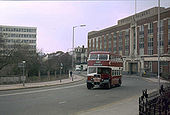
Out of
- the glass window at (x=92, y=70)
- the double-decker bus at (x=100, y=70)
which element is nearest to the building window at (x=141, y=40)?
the double-decker bus at (x=100, y=70)

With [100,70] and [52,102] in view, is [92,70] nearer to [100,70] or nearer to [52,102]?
[100,70]

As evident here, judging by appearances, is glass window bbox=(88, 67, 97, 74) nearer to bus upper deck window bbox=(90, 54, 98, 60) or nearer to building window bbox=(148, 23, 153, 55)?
bus upper deck window bbox=(90, 54, 98, 60)

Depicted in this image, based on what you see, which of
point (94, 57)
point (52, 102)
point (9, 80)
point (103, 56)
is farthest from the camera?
point (9, 80)

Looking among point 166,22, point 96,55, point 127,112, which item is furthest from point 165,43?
point 127,112

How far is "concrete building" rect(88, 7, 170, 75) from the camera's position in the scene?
60884 millimetres

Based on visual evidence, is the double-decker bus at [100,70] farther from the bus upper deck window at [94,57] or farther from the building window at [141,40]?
the building window at [141,40]

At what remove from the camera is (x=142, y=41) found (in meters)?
70.4

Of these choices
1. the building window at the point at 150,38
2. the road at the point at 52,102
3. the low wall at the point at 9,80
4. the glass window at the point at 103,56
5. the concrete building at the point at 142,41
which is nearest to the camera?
the road at the point at 52,102

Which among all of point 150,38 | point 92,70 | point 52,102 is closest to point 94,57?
point 92,70

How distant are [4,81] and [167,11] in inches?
1810

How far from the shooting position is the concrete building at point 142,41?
60.9m

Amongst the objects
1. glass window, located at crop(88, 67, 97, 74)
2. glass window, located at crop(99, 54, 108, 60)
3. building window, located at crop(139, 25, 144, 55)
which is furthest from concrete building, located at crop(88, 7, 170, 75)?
glass window, located at crop(88, 67, 97, 74)

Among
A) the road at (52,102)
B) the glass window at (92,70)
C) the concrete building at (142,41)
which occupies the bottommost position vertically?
the road at (52,102)

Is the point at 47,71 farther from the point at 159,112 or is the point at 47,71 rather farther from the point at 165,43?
the point at 159,112
